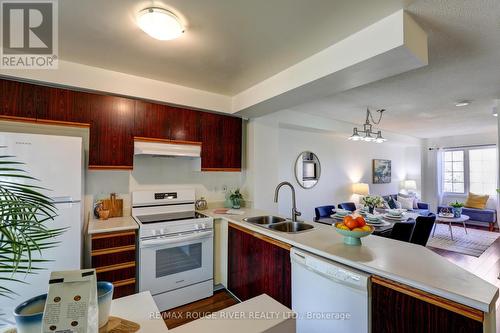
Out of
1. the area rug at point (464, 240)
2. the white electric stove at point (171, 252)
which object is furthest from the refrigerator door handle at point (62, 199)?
the area rug at point (464, 240)

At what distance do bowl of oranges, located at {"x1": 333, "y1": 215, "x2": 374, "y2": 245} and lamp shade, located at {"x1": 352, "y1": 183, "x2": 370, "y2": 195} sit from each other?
4.30 metres

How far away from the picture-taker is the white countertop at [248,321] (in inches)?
32.6

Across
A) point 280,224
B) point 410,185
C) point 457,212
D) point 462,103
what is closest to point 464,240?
point 457,212

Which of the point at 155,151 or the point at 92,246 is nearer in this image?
the point at 92,246

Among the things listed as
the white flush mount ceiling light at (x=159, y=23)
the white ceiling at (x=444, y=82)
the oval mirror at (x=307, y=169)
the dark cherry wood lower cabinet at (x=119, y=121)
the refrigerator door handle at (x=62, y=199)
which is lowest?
the refrigerator door handle at (x=62, y=199)

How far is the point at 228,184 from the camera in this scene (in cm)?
360

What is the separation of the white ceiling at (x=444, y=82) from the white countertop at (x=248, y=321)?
1.88 m

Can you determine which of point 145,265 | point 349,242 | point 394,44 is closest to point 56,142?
point 145,265

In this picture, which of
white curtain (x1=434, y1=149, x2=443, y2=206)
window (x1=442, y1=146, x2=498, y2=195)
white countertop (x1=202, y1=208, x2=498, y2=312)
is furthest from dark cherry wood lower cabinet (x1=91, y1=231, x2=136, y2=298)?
window (x1=442, y1=146, x2=498, y2=195)

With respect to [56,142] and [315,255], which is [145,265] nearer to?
[56,142]

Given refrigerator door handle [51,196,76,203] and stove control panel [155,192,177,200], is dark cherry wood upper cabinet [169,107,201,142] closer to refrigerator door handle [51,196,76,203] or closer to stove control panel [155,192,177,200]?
stove control panel [155,192,177,200]

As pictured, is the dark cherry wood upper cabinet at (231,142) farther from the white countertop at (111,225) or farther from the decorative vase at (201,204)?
the white countertop at (111,225)

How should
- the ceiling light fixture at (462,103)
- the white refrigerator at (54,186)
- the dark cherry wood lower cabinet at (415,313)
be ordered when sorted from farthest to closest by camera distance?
the ceiling light fixture at (462,103), the white refrigerator at (54,186), the dark cherry wood lower cabinet at (415,313)

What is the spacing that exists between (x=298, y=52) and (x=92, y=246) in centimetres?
252
